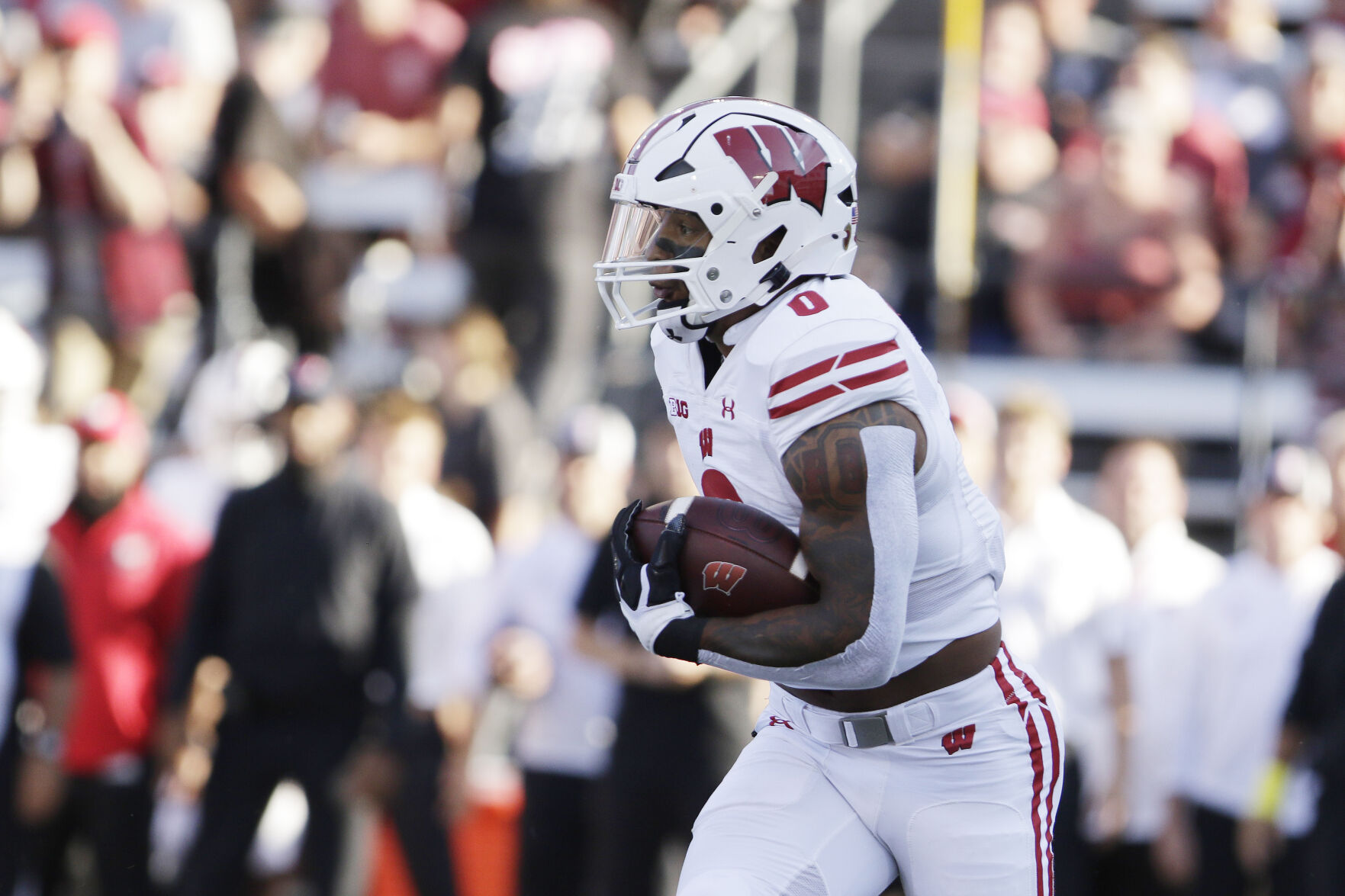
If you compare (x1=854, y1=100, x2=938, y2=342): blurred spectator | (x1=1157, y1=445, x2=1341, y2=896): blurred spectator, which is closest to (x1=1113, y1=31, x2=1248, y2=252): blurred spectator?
(x1=854, y1=100, x2=938, y2=342): blurred spectator

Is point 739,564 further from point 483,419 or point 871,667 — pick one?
point 483,419

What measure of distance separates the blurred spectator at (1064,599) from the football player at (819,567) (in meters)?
2.27

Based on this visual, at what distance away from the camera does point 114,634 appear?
6.02 metres

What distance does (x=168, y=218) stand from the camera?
733 cm

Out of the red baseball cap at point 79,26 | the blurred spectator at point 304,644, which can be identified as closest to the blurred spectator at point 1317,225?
the blurred spectator at point 304,644

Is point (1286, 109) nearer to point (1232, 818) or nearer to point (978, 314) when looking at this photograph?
point (978, 314)

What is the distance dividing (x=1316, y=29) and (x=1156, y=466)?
291cm

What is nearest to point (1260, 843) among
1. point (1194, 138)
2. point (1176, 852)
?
point (1176, 852)

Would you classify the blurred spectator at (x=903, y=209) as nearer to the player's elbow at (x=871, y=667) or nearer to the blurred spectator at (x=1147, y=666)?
the blurred spectator at (x=1147, y=666)

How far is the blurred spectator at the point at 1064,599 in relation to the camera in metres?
5.46

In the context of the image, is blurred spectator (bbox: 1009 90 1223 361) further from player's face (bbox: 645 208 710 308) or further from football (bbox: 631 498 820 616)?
football (bbox: 631 498 820 616)

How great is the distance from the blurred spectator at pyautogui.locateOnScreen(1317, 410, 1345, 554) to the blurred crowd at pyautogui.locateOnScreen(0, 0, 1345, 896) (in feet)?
0.07

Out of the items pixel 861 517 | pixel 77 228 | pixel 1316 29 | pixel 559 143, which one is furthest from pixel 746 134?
pixel 1316 29

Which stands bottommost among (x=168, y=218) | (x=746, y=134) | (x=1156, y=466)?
(x=1156, y=466)
